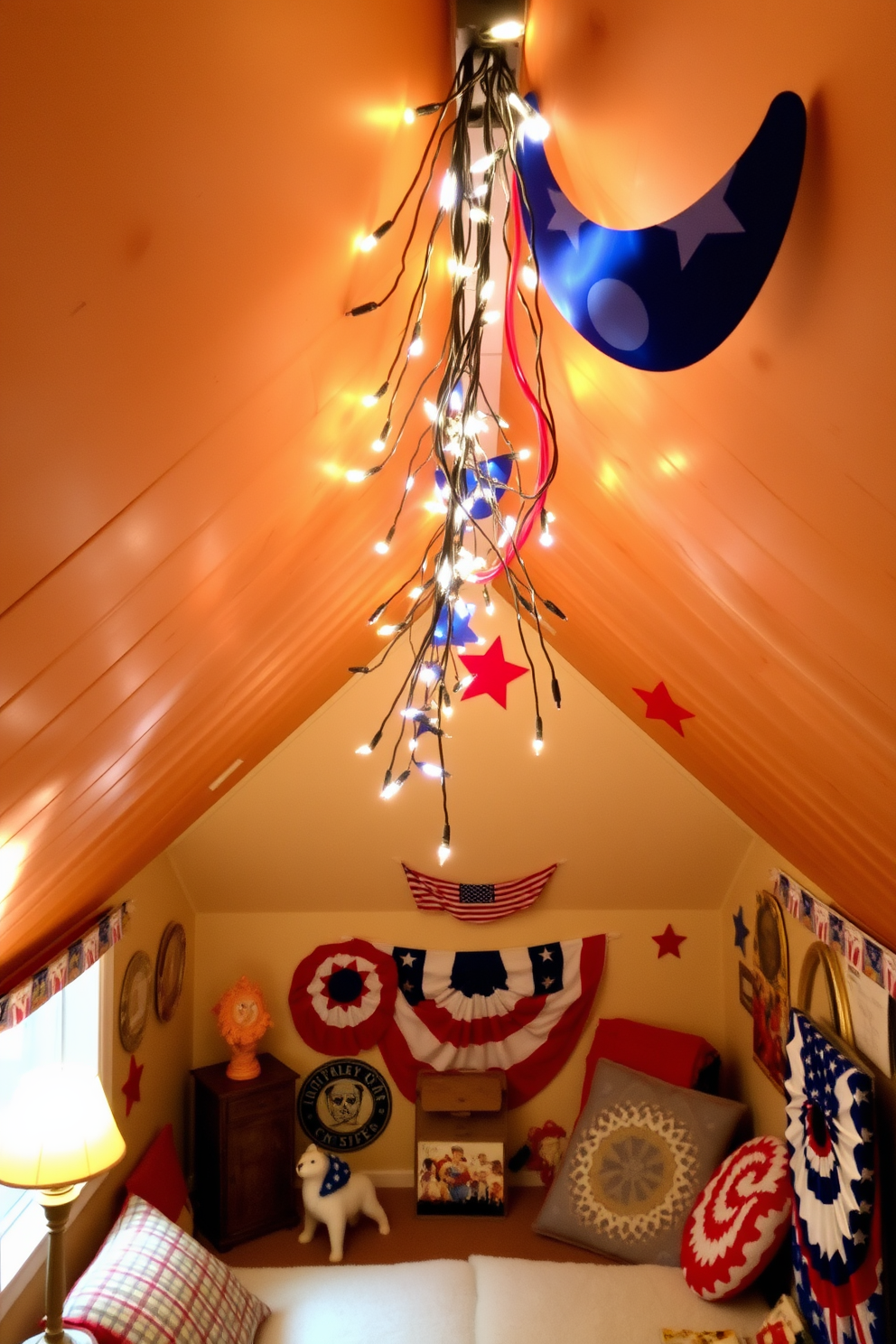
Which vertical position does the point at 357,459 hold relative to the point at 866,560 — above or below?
above

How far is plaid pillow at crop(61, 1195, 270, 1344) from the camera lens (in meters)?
2.74

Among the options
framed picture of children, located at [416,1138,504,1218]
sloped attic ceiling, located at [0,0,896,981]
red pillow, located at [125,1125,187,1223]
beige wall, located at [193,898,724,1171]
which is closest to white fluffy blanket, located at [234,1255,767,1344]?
red pillow, located at [125,1125,187,1223]

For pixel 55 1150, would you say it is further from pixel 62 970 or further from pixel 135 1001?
pixel 135 1001

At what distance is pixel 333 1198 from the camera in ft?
13.1

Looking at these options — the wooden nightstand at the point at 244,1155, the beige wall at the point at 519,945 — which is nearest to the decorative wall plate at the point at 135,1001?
the wooden nightstand at the point at 244,1155

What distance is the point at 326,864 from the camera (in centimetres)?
445

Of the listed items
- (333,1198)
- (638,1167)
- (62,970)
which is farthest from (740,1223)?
(62,970)

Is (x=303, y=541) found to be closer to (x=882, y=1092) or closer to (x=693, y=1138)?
(x=882, y=1092)

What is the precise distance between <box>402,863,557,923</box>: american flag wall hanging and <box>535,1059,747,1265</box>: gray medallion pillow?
0.89 metres

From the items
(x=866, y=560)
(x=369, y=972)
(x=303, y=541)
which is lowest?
(x=866, y=560)

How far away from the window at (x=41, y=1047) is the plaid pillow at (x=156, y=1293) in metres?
0.24

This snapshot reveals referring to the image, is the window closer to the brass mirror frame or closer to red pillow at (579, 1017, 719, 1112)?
red pillow at (579, 1017, 719, 1112)

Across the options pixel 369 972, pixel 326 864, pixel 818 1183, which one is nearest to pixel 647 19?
pixel 818 1183

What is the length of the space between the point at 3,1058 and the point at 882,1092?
284 centimetres
